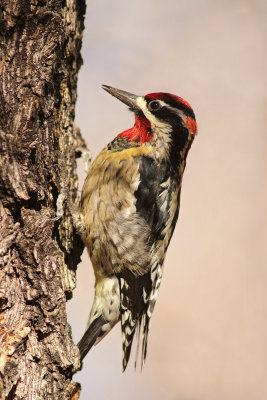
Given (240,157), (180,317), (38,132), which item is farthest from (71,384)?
(240,157)

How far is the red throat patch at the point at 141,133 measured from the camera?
342 cm

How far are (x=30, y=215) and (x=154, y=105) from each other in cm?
141

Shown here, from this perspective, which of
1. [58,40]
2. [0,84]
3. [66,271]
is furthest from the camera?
[66,271]

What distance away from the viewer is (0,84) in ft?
7.73

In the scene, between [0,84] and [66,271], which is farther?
[66,271]

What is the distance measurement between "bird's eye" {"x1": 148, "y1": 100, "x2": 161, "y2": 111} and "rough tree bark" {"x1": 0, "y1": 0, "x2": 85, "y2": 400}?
36.5 inches

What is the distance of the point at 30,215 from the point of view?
238 cm

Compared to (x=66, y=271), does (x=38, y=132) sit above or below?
above

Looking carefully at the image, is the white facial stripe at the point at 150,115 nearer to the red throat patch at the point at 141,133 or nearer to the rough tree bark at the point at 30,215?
the red throat patch at the point at 141,133

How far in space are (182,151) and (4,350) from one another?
1856 mm

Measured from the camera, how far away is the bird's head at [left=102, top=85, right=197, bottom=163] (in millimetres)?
3402

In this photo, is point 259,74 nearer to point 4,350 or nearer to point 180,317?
point 180,317

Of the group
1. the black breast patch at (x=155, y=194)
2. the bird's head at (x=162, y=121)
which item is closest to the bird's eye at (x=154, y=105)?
the bird's head at (x=162, y=121)

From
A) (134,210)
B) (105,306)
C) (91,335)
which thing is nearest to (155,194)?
(134,210)
